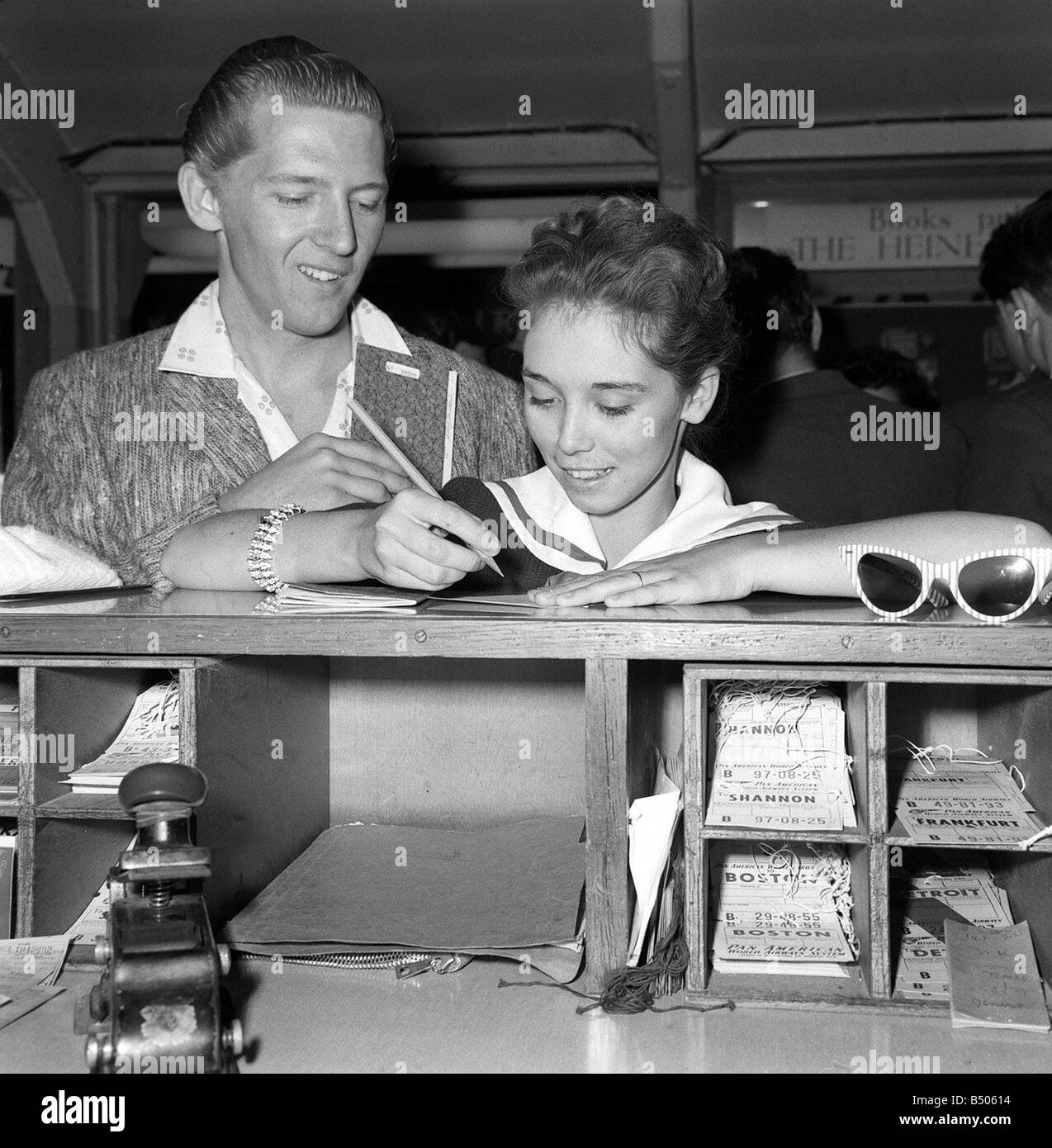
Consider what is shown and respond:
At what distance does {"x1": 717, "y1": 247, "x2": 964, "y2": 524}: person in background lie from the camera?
2703mm

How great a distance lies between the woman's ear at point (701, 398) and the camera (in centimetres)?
189

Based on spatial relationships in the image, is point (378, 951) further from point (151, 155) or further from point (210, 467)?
point (151, 155)

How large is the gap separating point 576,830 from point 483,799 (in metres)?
0.15

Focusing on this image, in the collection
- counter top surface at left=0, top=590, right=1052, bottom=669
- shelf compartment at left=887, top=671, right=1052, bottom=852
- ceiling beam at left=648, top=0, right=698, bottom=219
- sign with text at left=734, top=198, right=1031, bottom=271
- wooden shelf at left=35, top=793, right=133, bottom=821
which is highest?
ceiling beam at left=648, top=0, right=698, bottom=219

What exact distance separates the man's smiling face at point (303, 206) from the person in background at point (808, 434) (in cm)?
90

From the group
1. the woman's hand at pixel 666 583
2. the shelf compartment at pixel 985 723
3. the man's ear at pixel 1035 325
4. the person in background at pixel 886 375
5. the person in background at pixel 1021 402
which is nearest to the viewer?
the shelf compartment at pixel 985 723

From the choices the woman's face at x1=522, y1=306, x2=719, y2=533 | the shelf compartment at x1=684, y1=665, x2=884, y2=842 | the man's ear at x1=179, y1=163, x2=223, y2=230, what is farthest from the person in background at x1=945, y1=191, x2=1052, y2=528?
the man's ear at x1=179, y1=163, x2=223, y2=230

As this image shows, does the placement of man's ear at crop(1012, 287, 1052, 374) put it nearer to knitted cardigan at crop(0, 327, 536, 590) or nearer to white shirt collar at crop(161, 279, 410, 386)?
white shirt collar at crop(161, 279, 410, 386)

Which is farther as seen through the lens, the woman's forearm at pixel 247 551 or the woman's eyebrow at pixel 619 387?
the woman's eyebrow at pixel 619 387

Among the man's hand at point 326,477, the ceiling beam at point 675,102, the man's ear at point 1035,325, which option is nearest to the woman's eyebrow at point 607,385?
the man's hand at point 326,477

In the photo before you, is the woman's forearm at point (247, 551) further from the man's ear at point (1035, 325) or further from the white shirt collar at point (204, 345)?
the man's ear at point (1035, 325)

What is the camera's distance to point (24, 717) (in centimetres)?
131
